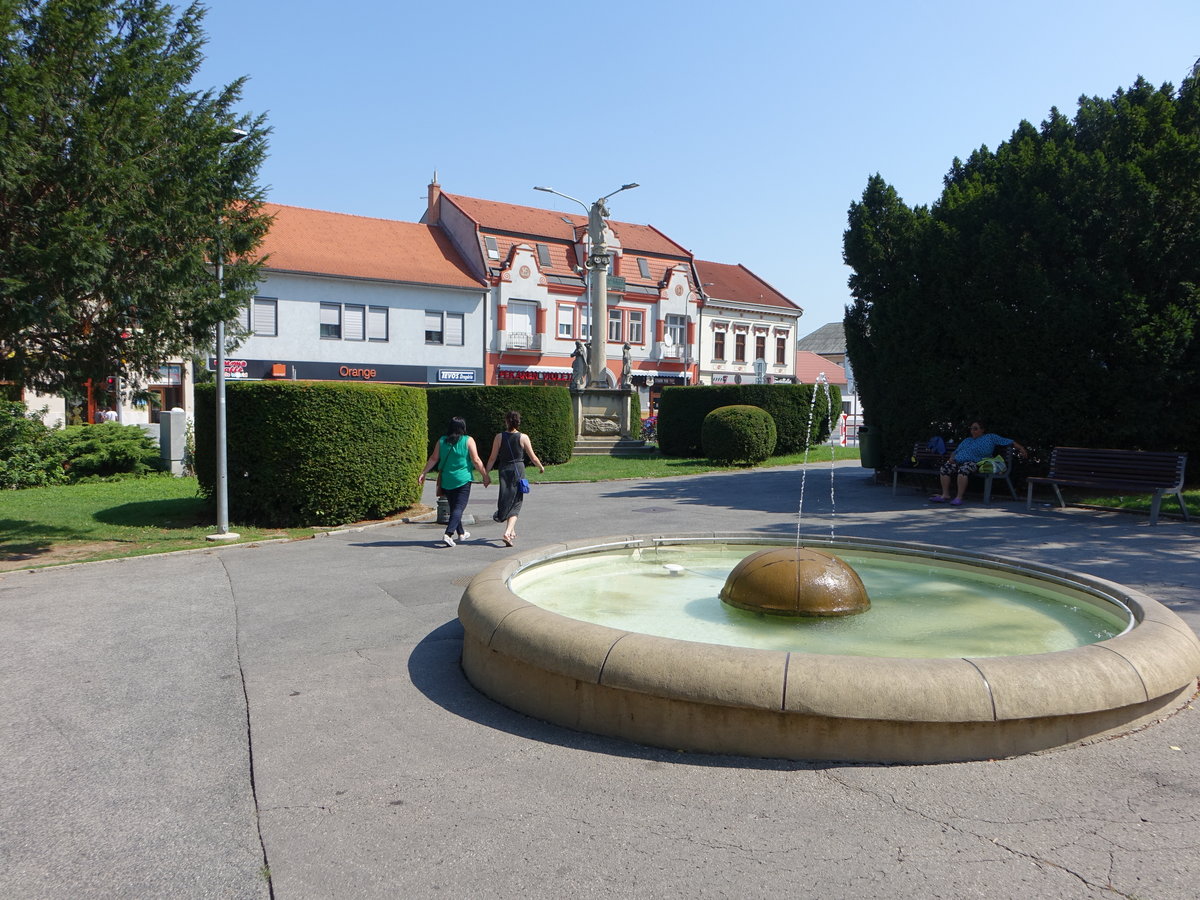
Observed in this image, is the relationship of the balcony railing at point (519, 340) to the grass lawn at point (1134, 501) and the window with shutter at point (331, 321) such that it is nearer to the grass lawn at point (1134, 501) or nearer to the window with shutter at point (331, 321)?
the window with shutter at point (331, 321)

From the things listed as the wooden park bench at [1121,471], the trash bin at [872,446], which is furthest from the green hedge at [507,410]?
the wooden park bench at [1121,471]

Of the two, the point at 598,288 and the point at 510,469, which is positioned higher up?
the point at 598,288

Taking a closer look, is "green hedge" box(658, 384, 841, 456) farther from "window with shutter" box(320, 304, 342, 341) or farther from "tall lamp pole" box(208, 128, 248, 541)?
"window with shutter" box(320, 304, 342, 341)

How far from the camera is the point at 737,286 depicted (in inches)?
2345

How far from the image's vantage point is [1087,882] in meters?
3.25

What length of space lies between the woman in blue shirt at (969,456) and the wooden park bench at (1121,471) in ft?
2.58

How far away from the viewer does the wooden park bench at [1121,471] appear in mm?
12594

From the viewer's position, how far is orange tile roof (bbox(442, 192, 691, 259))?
48312 mm

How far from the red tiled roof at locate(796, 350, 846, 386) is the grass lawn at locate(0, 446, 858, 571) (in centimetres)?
4775

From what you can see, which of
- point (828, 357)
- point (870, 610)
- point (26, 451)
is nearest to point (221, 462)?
point (870, 610)

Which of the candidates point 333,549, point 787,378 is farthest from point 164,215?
point 787,378

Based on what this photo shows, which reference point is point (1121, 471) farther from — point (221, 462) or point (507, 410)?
point (507, 410)

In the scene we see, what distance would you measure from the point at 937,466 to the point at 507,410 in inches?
437

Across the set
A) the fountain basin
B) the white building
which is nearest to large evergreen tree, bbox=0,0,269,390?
the fountain basin
